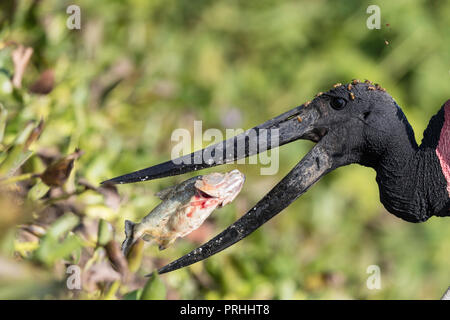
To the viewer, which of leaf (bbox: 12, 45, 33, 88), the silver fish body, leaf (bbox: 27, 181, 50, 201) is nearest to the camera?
the silver fish body

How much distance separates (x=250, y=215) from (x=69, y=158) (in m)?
0.55

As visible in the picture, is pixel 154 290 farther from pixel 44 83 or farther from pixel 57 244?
pixel 44 83

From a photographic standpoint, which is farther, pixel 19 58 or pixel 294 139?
pixel 19 58

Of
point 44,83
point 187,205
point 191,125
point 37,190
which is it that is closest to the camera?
point 187,205

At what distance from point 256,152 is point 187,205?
0.26 m

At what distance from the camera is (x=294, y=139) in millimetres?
2064

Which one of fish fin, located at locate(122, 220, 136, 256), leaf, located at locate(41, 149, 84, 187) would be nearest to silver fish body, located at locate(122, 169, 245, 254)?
fish fin, located at locate(122, 220, 136, 256)

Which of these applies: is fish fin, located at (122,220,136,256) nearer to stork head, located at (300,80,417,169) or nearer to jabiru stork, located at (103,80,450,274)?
jabiru stork, located at (103,80,450,274)

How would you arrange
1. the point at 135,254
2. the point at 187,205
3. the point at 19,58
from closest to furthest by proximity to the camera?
1. the point at 187,205
2. the point at 135,254
3. the point at 19,58

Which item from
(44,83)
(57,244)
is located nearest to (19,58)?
(44,83)

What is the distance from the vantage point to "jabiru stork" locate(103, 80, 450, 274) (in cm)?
202

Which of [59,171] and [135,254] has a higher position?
[59,171]

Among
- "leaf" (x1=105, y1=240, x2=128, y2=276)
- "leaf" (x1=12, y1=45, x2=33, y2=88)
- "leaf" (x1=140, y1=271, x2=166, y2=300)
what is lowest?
"leaf" (x1=140, y1=271, x2=166, y2=300)

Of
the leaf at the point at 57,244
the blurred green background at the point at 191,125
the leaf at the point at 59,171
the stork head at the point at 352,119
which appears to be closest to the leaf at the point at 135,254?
the blurred green background at the point at 191,125
